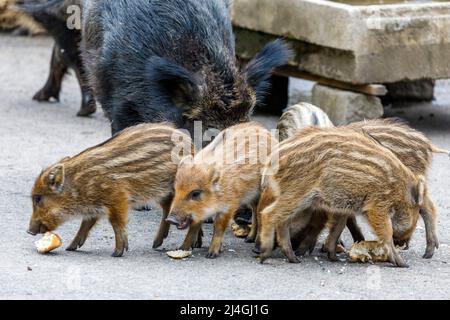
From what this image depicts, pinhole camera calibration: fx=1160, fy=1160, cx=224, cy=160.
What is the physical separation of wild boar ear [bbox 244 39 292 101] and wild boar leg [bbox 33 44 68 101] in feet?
11.7

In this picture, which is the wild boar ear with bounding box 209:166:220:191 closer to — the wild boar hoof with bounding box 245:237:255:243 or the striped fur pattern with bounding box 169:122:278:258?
the striped fur pattern with bounding box 169:122:278:258

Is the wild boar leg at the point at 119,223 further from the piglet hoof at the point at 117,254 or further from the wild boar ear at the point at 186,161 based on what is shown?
the wild boar ear at the point at 186,161

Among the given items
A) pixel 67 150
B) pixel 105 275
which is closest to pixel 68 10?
pixel 67 150

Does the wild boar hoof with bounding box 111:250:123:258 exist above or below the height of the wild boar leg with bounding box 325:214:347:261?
below

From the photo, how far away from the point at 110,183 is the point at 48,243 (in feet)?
1.44

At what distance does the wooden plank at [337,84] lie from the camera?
29.8 ft

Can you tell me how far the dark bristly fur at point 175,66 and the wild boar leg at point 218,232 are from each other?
85cm

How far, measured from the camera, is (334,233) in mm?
5953

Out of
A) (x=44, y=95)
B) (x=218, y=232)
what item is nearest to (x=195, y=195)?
(x=218, y=232)

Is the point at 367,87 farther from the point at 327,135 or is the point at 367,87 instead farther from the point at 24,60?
the point at 24,60

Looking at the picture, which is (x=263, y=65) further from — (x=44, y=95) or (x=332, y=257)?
(x=44, y=95)

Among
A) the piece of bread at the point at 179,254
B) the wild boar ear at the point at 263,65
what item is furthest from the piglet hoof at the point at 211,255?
the wild boar ear at the point at 263,65

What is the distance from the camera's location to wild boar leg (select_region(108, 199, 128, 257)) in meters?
5.92

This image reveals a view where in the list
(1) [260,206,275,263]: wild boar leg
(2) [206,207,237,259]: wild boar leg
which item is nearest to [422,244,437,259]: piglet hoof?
(1) [260,206,275,263]: wild boar leg
